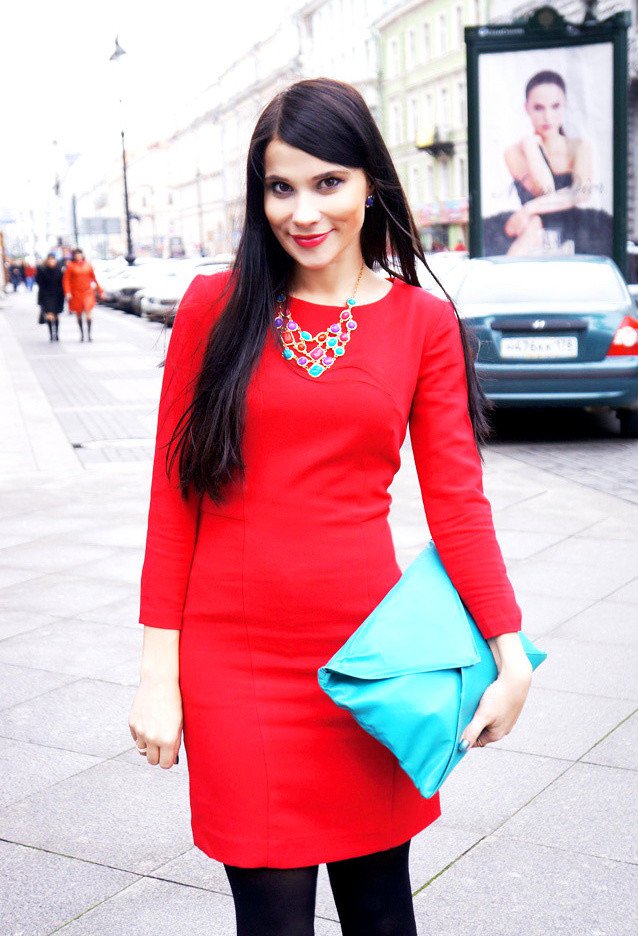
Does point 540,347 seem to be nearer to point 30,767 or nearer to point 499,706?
point 30,767

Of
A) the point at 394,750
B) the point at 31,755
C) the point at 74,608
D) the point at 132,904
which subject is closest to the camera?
the point at 394,750

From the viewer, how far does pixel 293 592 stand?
1.92m

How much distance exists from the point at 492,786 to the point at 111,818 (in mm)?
1065

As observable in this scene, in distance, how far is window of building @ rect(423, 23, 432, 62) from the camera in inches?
2325

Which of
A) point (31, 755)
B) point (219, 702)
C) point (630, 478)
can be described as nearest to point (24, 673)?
point (31, 755)

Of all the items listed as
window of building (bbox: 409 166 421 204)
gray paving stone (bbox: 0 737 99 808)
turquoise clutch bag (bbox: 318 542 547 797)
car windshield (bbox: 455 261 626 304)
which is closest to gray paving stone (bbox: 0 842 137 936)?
gray paving stone (bbox: 0 737 99 808)

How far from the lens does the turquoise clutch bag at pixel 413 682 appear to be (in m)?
1.82

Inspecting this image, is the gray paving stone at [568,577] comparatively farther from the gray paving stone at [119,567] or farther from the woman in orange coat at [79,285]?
the woman in orange coat at [79,285]

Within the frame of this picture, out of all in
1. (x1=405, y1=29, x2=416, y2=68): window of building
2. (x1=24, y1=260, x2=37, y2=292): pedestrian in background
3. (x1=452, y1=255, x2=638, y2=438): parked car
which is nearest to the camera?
(x1=452, y1=255, x2=638, y2=438): parked car

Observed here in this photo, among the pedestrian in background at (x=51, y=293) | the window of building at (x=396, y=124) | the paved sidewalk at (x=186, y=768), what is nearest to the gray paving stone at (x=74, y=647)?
the paved sidewalk at (x=186, y=768)

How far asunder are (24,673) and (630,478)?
5.42m

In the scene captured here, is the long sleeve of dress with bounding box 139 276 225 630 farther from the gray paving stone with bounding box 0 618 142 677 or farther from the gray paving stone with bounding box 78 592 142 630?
the gray paving stone with bounding box 78 592 142 630

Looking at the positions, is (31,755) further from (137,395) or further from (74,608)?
(137,395)

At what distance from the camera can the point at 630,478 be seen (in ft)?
30.2
